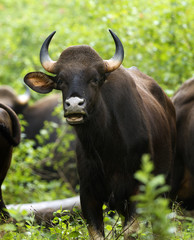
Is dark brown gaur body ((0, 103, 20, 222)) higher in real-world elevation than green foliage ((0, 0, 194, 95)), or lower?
lower

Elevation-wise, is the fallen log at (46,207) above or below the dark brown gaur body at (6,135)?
below

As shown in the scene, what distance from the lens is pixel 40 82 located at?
5.62 metres

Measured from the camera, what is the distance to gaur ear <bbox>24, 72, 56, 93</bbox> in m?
5.57

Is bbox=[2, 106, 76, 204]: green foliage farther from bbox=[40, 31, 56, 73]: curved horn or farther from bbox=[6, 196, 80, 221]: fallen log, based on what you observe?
bbox=[40, 31, 56, 73]: curved horn

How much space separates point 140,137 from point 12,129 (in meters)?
1.45

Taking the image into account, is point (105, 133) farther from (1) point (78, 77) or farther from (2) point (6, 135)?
(2) point (6, 135)

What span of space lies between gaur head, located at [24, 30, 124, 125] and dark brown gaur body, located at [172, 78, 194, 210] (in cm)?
206

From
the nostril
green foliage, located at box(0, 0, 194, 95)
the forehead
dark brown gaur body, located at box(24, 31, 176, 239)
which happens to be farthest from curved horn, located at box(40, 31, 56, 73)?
green foliage, located at box(0, 0, 194, 95)

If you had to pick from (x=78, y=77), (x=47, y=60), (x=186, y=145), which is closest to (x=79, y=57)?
(x=78, y=77)

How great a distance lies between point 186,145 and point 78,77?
2.51 meters

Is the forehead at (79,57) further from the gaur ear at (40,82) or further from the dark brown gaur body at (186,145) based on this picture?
the dark brown gaur body at (186,145)

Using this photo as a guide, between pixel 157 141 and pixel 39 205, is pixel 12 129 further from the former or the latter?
pixel 39 205

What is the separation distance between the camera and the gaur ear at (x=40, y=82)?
18.3 feet

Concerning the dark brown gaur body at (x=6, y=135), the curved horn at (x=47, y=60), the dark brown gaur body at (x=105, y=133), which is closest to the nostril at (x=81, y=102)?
the dark brown gaur body at (x=105, y=133)
